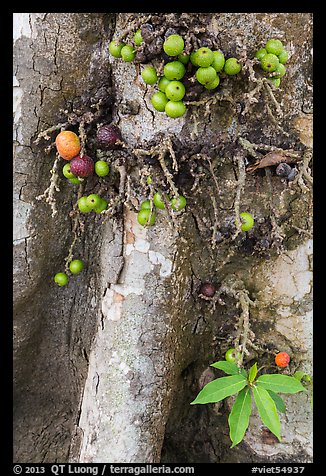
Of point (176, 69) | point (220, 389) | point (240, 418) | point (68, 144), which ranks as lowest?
point (240, 418)

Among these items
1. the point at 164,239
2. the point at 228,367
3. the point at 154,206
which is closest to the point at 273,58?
the point at 154,206

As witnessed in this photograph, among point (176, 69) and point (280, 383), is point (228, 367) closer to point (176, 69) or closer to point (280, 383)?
point (280, 383)

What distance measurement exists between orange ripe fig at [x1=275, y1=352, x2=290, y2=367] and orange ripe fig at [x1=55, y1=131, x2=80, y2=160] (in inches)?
71.4

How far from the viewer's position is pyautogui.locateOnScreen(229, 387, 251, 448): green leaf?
2148 mm

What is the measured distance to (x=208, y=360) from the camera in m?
3.04

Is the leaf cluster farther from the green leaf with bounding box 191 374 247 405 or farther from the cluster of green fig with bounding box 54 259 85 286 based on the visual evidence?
the cluster of green fig with bounding box 54 259 85 286

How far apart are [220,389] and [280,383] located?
0.32m

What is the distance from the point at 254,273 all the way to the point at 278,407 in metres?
0.84

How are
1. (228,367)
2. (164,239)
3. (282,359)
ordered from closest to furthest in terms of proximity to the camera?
(228,367) < (164,239) < (282,359)

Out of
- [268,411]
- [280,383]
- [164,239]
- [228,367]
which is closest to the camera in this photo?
[268,411]

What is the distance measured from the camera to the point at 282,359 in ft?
9.18

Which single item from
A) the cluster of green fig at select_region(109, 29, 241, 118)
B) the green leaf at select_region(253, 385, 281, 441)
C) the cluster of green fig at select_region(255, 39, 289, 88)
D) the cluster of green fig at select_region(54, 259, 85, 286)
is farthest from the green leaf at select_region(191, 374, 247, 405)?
the cluster of green fig at select_region(255, 39, 289, 88)

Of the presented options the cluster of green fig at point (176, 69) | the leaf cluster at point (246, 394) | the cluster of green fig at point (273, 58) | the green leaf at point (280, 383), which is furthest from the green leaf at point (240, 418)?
the cluster of green fig at point (273, 58)

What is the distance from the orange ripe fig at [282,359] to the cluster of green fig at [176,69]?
65.5 inches
